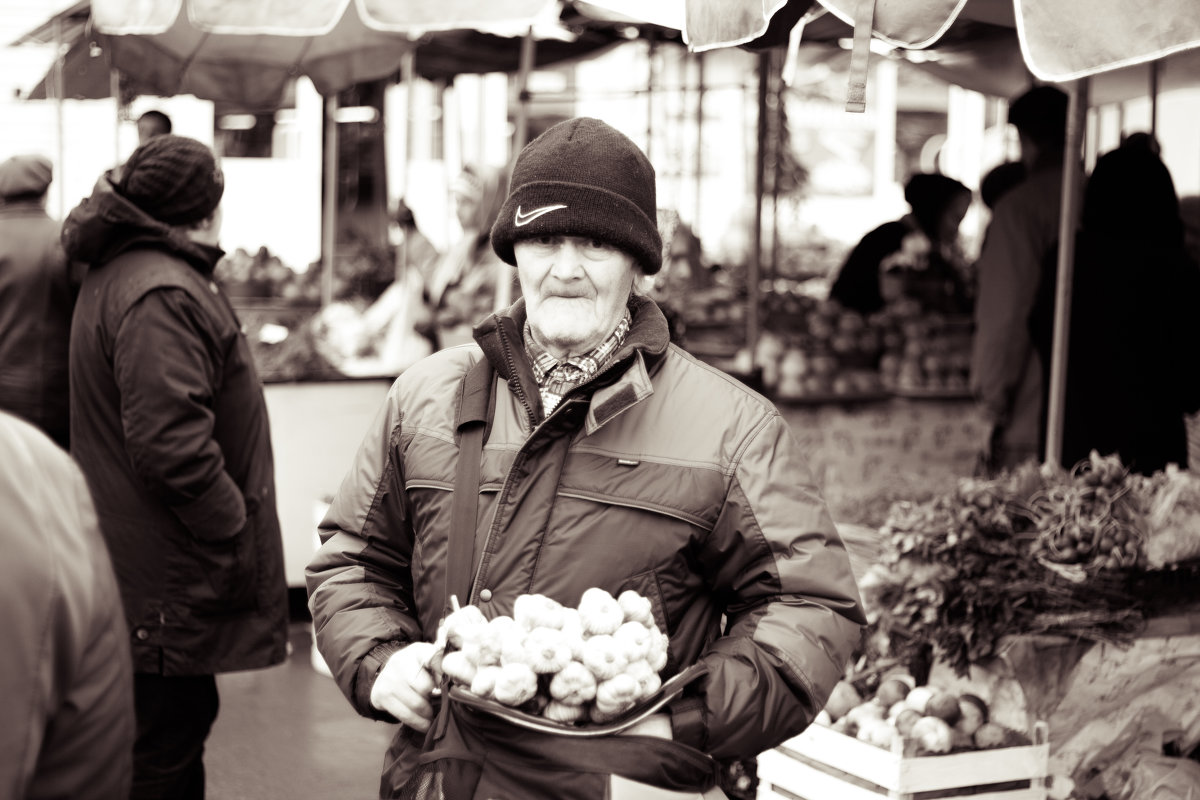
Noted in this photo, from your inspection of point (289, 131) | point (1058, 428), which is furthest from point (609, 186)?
point (289, 131)

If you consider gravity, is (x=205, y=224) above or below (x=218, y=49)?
below

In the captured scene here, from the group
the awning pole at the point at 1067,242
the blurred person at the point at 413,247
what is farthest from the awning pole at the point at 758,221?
the blurred person at the point at 413,247

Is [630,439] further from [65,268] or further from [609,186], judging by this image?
[65,268]

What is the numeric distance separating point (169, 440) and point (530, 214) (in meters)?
1.84

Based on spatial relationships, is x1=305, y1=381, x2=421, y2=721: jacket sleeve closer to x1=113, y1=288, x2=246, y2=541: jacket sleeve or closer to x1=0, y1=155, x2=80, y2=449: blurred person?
x1=113, y1=288, x2=246, y2=541: jacket sleeve

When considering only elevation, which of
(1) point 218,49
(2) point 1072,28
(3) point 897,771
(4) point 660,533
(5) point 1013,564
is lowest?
(3) point 897,771

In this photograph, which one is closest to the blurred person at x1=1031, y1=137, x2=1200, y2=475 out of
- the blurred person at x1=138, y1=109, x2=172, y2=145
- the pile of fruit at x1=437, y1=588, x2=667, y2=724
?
the pile of fruit at x1=437, y1=588, x2=667, y2=724

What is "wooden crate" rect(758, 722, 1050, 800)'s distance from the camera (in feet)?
12.4

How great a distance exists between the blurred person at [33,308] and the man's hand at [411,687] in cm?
336

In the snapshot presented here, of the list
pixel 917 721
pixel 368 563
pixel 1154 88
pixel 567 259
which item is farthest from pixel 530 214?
pixel 1154 88

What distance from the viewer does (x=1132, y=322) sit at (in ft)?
18.1

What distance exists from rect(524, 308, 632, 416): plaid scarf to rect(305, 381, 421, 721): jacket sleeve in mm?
267

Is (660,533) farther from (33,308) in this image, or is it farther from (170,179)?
(33,308)

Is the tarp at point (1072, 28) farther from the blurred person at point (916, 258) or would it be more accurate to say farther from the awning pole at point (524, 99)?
the blurred person at point (916, 258)
